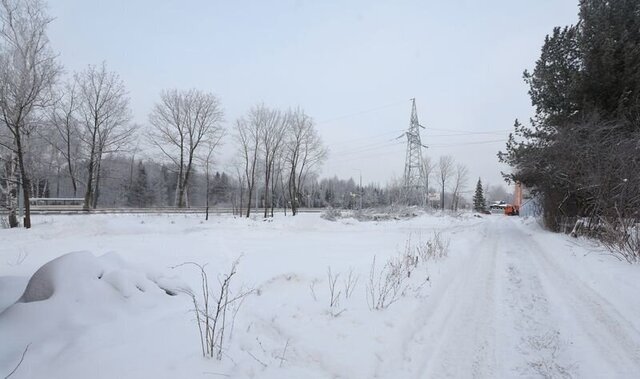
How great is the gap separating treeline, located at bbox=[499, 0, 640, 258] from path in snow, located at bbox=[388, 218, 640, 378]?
6.00 m

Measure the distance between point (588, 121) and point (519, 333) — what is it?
15010 millimetres

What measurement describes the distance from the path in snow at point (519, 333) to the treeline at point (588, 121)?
6001 mm

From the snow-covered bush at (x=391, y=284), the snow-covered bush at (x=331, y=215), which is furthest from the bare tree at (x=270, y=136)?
the snow-covered bush at (x=391, y=284)

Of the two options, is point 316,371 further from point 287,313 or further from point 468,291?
point 468,291

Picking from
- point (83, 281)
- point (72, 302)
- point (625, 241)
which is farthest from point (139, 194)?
point (625, 241)

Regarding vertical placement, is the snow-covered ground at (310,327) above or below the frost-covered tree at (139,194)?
below

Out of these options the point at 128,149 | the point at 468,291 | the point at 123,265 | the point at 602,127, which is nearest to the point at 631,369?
the point at 468,291

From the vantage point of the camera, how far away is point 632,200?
1041 cm

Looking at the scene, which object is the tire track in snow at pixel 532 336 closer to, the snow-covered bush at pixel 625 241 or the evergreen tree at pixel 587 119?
the snow-covered bush at pixel 625 241

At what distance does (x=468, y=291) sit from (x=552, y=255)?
6453mm

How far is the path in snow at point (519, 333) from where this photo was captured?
3.59 m

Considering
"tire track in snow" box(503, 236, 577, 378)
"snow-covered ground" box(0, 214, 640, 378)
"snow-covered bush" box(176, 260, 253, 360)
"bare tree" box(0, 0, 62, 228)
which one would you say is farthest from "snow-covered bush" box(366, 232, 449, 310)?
"bare tree" box(0, 0, 62, 228)

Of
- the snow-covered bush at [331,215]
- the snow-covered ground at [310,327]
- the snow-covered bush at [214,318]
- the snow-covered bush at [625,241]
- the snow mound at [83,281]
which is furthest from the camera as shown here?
the snow-covered bush at [331,215]

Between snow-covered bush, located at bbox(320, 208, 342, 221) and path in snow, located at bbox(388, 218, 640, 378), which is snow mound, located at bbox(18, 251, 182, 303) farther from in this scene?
snow-covered bush, located at bbox(320, 208, 342, 221)
